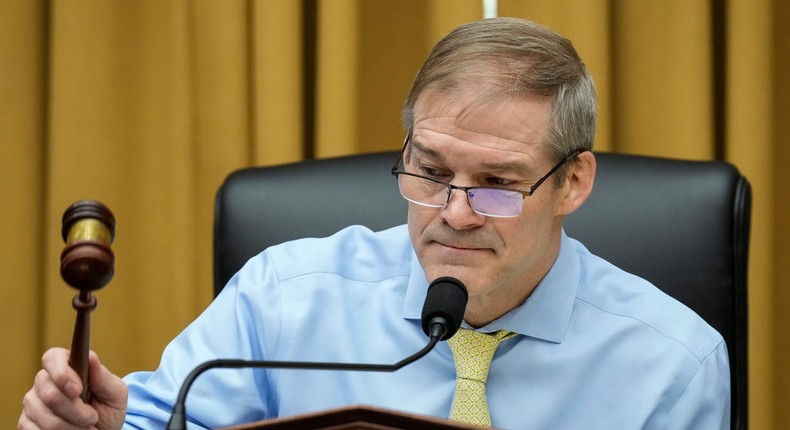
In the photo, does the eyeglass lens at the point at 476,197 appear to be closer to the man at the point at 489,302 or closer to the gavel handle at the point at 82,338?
the man at the point at 489,302

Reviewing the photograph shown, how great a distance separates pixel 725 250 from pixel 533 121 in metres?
0.38

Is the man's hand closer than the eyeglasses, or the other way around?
the man's hand

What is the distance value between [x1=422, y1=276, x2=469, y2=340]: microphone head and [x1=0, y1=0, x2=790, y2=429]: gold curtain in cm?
116

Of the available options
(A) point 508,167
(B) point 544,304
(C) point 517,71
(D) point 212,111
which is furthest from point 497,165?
(D) point 212,111

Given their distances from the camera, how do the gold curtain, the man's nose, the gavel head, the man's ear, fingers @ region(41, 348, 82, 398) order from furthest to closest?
the gold curtain → the man's ear → the man's nose → fingers @ region(41, 348, 82, 398) → the gavel head

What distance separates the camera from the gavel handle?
956 millimetres

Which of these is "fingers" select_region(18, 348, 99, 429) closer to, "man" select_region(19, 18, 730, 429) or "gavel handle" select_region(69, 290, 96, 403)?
"gavel handle" select_region(69, 290, 96, 403)

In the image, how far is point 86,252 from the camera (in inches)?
35.5

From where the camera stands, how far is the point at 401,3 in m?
2.38

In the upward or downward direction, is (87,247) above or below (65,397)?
above

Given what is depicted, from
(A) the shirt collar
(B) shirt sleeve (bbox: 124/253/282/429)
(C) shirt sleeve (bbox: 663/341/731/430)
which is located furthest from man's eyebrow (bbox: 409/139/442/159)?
(C) shirt sleeve (bbox: 663/341/731/430)

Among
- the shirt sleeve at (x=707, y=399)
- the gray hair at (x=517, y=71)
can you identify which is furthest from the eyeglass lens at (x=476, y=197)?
the shirt sleeve at (x=707, y=399)

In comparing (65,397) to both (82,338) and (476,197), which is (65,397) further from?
(476,197)

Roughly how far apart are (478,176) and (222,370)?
473 millimetres
